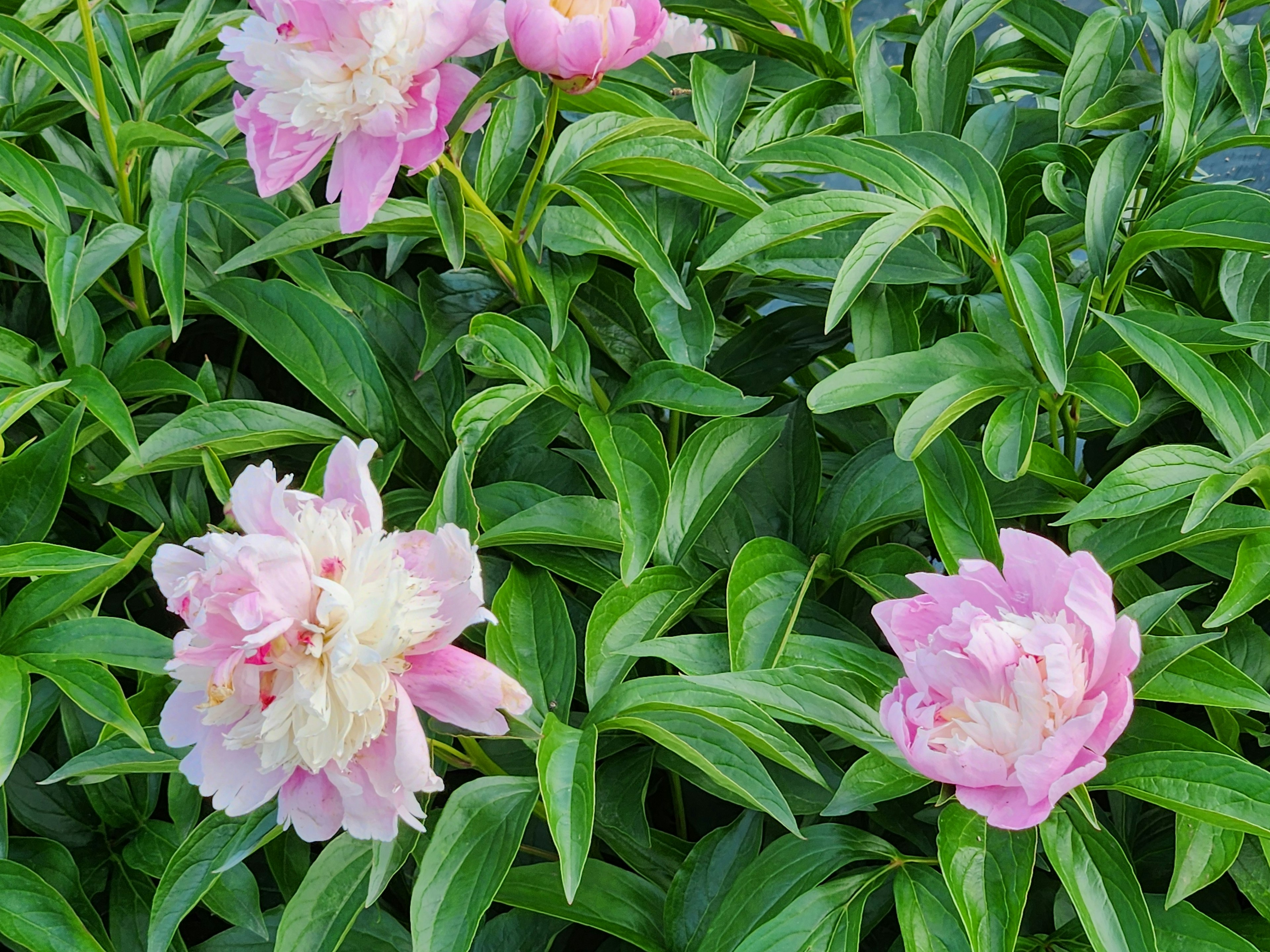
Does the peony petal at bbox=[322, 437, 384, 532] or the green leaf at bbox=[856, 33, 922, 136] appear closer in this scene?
the peony petal at bbox=[322, 437, 384, 532]

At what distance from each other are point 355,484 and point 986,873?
1.00 feet

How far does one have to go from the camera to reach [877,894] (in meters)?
0.61

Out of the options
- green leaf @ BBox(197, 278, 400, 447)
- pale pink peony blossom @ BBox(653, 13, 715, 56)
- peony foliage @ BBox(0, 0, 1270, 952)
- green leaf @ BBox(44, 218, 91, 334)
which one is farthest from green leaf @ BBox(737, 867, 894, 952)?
pale pink peony blossom @ BBox(653, 13, 715, 56)

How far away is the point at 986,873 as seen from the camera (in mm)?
480

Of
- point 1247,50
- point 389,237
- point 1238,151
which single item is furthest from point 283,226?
point 1238,151

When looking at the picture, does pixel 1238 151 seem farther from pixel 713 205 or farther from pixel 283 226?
pixel 283 226

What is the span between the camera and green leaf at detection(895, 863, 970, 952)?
20.2 inches

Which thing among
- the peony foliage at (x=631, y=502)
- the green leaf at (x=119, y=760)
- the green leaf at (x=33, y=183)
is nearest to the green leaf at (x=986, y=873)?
the peony foliage at (x=631, y=502)

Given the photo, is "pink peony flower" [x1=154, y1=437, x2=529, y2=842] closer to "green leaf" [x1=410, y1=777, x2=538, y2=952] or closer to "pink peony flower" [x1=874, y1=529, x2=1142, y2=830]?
"green leaf" [x1=410, y1=777, x2=538, y2=952]

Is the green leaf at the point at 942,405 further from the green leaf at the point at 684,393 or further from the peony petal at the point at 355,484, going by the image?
the peony petal at the point at 355,484

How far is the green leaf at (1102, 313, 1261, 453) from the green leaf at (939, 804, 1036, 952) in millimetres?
212

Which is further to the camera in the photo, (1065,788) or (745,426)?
(745,426)

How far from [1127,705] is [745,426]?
0.25 metres

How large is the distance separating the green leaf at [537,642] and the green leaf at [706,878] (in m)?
0.10
